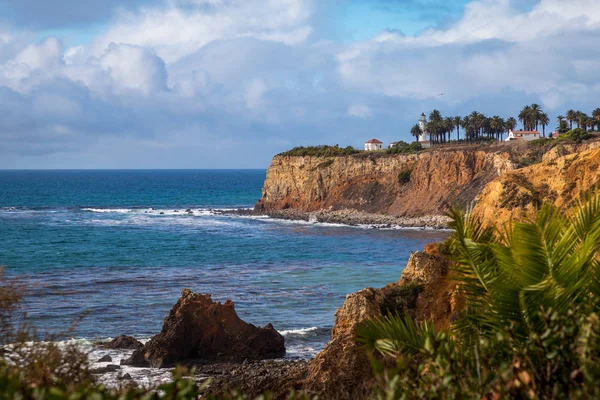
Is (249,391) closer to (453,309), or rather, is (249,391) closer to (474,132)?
(453,309)

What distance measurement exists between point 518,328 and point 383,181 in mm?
92902

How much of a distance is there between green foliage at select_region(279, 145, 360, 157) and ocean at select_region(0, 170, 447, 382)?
51.7ft

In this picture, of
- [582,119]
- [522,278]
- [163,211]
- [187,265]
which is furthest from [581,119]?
[522,278]

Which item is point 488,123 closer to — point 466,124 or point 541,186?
point 466,124

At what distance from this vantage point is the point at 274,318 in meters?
33.9

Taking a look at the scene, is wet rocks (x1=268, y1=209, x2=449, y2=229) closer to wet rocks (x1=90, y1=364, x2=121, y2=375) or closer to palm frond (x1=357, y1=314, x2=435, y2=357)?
wet rocks (x1=90, y1=364, x2=121, y2=375)

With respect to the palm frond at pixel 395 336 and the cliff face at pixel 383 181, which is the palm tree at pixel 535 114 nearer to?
the cliff face at pixel 383 181

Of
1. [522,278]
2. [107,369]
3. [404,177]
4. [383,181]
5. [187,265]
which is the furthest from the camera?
[383,181]

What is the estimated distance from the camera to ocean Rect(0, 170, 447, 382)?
33375 mm

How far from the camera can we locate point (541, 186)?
790 inches

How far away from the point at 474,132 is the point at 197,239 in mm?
77918

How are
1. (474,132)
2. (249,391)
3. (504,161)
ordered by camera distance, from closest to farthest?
1. (249,391)
2. (504,161)
3. (474,132)

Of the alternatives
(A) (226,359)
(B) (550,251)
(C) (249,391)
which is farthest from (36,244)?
(B) (550,251)

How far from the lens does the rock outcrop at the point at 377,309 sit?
17.6 m
